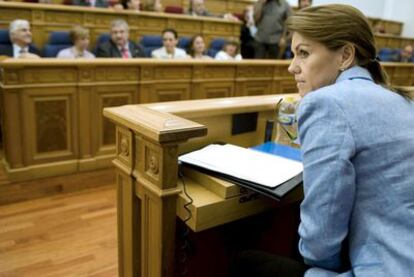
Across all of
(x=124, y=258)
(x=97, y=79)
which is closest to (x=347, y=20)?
(x=124, y=258)

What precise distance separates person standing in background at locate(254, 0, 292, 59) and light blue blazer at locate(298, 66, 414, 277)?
3745mm

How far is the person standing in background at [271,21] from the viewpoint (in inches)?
165

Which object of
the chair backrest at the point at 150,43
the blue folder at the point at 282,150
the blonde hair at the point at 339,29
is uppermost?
the blonde hair at the point at 339,29

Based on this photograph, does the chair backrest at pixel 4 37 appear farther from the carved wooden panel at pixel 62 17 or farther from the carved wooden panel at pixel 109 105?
the carved wooden panel at pixel 109 105

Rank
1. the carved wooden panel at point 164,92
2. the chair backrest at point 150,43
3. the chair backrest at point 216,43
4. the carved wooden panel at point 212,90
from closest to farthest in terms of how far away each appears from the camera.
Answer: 1. the carved wooden panel at point 164,92
2. the carved wooden panel at point 212,90
3. the chair backrest at point 150,43
4. the chair backrest at point 216,43

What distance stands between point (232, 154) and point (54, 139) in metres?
1.46

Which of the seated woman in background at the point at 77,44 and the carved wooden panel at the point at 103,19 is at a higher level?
the carved wooden panel at the point at 103,19

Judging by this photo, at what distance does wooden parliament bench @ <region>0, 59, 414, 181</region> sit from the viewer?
2.06 metres

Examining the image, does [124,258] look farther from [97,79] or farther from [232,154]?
[97,79]

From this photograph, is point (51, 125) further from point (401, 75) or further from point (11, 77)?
point (401, 75)

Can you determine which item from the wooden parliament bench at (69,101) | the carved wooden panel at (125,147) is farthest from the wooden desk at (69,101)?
the carved wooden panel at (125,147)

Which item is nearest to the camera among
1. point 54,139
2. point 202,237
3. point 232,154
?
point 232,154

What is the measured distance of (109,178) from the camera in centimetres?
234

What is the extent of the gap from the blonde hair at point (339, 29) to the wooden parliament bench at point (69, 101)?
1.65 meters
